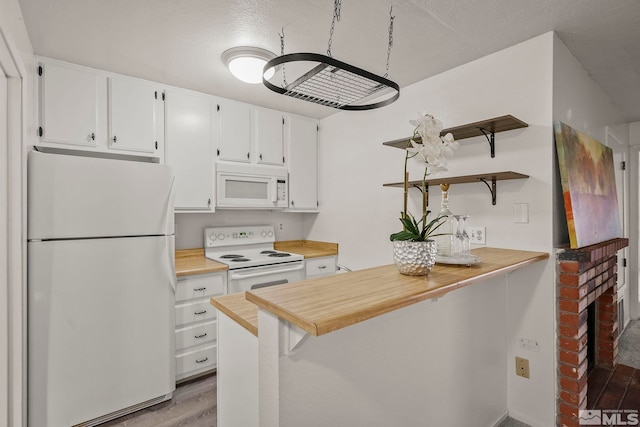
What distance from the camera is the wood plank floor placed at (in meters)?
2.05

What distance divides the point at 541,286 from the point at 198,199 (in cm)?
258

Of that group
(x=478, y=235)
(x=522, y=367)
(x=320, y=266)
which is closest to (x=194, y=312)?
(x=320, y=266)

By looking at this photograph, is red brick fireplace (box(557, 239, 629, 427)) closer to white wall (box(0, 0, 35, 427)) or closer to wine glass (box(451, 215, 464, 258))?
wine glass (box(451, 215, 464, 258))

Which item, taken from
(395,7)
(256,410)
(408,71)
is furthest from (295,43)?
(256,410)

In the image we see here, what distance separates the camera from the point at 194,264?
2.78 metres

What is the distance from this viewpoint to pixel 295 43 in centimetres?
203

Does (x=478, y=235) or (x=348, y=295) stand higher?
(x=478, y=235)

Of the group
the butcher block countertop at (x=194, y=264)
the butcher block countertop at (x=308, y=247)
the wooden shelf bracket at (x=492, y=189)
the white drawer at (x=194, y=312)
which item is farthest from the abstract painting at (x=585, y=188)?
the white drawer at (x=194, y=312)

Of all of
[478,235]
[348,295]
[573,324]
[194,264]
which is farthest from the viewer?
[194,264]

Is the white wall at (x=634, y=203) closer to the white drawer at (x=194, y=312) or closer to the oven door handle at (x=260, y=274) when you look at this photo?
the oven door handle at (x=260, y=274)

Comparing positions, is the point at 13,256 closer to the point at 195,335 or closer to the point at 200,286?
the point at 200,286

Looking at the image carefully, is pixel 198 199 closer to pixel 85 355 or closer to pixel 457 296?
pixel 85 355

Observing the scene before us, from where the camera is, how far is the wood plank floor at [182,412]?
6.72 ft

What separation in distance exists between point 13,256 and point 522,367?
2832mm
